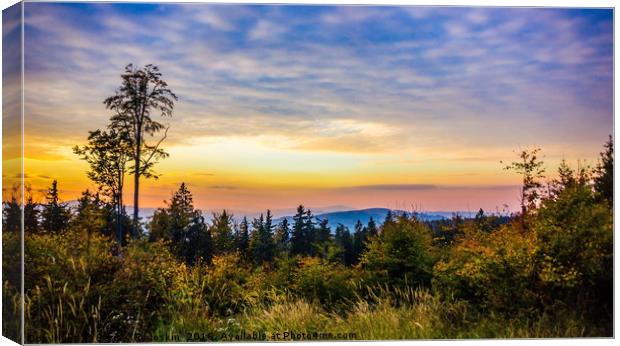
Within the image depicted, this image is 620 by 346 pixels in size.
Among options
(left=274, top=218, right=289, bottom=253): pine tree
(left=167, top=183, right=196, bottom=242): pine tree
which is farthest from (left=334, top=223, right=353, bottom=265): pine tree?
(left=167, top=183, right=196, bottom=242): pine tree

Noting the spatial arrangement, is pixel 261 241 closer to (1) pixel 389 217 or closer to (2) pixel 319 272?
(2) pixel 319 272

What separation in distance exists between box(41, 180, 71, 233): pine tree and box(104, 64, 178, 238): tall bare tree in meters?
0.85

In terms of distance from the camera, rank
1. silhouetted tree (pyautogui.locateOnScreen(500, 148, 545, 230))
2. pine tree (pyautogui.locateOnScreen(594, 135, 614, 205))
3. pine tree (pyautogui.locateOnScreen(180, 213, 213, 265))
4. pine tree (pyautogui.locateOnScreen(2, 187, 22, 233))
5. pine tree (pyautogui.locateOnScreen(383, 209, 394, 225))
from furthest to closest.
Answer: pine tree (pyautogui.locateOnScreen(383, 209, 394, 225))
pine tree (pyautogui.locateOnScreen(180, 213, 213, 265))
silhouetted tree (pyautogui.locateOnScreen(500, 148, 545, 230))
pine tree (pyautogui.locateOnScreen(594, 135, 614, 205))
pine tree (pyautogui.locateOnScreen(2, 187, 22, 233))

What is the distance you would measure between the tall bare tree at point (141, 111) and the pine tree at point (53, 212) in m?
0.85

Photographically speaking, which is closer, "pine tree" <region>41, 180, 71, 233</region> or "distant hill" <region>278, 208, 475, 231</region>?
"pine tree" <region>41, 180, 71, 233</region>

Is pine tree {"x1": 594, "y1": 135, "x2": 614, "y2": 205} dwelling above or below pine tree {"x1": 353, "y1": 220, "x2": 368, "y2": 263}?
above

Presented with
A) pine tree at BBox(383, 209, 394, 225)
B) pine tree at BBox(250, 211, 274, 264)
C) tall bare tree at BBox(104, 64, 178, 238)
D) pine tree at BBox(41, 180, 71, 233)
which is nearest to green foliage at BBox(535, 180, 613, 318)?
pine tree at BBox(383, 209, 394, 225)

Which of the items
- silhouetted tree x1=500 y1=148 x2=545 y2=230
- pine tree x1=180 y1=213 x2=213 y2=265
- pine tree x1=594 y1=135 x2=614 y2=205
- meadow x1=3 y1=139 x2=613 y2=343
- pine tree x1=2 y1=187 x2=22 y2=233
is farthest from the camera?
pine tree x1=180 y1=213 x2=213 y2=265

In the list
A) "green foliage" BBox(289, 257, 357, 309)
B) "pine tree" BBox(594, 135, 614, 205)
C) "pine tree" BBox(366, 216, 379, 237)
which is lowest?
"green foliage" BBox(289, 257, 357, 309)

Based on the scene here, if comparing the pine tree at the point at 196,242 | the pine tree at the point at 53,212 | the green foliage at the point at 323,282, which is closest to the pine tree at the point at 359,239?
the green foliage at the point at 323,282

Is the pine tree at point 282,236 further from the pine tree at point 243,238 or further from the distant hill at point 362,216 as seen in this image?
the pine tree at point 243,238

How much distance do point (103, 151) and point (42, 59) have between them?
1274 mm

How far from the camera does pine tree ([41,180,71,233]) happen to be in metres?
9.93

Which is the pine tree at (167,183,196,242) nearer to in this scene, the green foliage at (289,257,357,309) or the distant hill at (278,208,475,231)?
the distant hill at (278,208,475,231)
